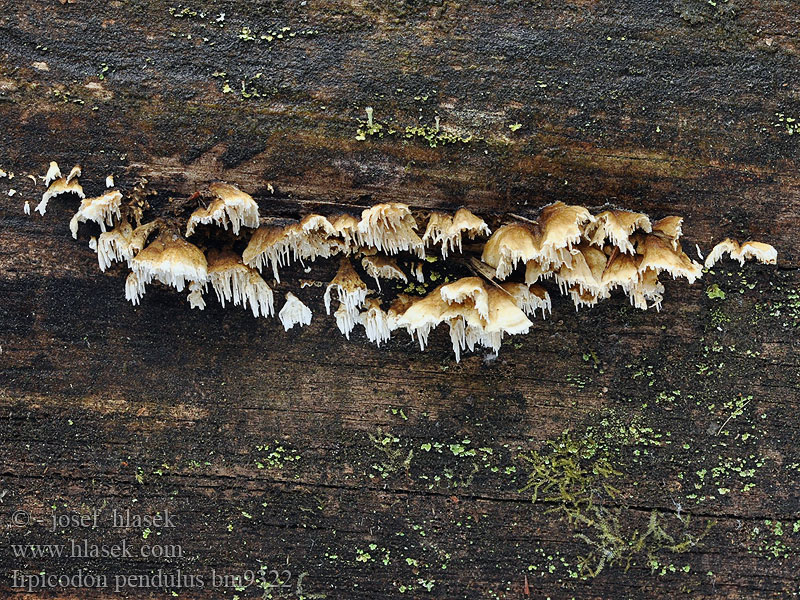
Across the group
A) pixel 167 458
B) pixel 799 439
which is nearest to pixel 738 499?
pixel 799 439

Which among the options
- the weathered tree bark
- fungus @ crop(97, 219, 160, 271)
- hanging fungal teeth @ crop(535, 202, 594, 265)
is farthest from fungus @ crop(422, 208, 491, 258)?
fungus @ crop(97, 219, 160, 271)

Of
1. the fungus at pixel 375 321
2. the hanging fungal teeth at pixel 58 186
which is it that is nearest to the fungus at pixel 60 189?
the hanging fungal teeth at pixel 58 186

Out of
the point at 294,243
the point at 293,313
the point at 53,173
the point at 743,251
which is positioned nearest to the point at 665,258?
the point at 743,251

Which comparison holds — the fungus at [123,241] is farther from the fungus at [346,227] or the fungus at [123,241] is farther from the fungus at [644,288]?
the fungus at [644,288]

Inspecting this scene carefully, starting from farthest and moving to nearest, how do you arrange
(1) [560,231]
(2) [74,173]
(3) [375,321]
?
(3) [375,321]
(2) [74,173]
(1) [560,231]

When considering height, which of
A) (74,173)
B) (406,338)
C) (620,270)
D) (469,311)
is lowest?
(406,338)

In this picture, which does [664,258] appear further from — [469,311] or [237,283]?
[237,283]

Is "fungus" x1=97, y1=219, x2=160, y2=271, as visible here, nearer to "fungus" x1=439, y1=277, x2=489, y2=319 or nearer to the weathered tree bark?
the weathered tree bark

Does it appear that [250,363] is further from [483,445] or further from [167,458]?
[483,445]
